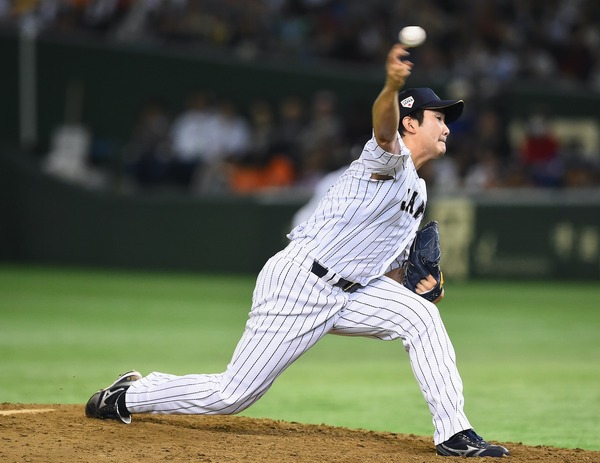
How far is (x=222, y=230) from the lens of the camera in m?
17.4

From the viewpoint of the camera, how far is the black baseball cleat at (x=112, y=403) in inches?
221

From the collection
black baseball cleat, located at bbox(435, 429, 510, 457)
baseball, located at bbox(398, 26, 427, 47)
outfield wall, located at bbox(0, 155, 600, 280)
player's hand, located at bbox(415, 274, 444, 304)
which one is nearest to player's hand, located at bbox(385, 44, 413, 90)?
baseball, located at bbox(398, 26, 427, 47)

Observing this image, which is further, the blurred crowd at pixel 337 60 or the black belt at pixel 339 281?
the blurred crowd at pixel 337 60

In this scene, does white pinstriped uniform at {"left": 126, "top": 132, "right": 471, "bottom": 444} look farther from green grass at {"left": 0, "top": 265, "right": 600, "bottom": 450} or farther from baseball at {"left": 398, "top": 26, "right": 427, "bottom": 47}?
green grass at {"left": 0, "top": 265, "right": 600, "bottom": 450}

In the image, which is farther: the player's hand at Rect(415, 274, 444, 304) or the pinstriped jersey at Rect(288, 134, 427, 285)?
the player's hand at Rect(415, 274, 444, 304)

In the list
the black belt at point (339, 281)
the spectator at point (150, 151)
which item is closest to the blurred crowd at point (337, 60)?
the spectator at point (150, 151)

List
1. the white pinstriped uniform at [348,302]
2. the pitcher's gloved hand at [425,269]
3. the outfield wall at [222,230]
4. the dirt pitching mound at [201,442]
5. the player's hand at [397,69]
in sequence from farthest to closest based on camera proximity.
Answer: the outfield wall at [222,230]
the pitcher's gloved hand at [425,269]
the white pinstriped uniform at [348,302]
the dirt pitching mound at [201,442]
the player's hand at [397,69]

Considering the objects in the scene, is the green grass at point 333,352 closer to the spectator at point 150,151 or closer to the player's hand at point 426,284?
the player's hand at point 426,284

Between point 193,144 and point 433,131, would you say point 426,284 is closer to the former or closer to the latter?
point 433,131

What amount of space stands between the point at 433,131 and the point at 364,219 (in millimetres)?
549

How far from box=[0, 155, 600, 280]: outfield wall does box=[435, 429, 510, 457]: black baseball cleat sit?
1106 centimetres

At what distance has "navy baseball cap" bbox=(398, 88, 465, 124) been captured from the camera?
5309 mm

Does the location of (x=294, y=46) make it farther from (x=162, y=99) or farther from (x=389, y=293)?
(x=389, y=293)

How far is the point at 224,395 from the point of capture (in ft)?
17.5
